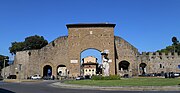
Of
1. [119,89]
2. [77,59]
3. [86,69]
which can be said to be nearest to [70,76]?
[77,59]

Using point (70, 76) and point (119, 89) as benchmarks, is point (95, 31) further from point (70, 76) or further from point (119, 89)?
point (119, 89)

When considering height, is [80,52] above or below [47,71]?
above

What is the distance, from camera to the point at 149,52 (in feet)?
189

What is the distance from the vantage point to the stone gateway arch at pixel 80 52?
54.7 meters

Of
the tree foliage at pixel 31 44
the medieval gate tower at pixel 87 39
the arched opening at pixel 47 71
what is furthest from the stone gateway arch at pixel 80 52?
the tree foliage at pixel 31 44

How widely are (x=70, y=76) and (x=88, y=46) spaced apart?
A: 25.1 feet

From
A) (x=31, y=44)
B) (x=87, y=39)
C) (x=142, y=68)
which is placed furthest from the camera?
(x=31, y=44)

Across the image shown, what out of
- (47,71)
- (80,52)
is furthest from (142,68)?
(47,71)

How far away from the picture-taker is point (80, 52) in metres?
54.8

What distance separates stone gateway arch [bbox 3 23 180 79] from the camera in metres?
54.7

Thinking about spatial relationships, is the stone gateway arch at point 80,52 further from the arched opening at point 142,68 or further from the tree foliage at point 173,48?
the tree foliage at point 173,48

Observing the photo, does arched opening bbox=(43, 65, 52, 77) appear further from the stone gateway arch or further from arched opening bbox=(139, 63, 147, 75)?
arched opening bbox=(139, 63, 147, 75)

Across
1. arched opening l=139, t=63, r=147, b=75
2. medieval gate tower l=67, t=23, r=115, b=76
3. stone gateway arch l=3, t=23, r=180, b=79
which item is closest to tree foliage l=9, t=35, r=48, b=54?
stone gateway arch l=3, t=23, r=180, b=79

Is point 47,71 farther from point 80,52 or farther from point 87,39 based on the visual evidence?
point 87,39
